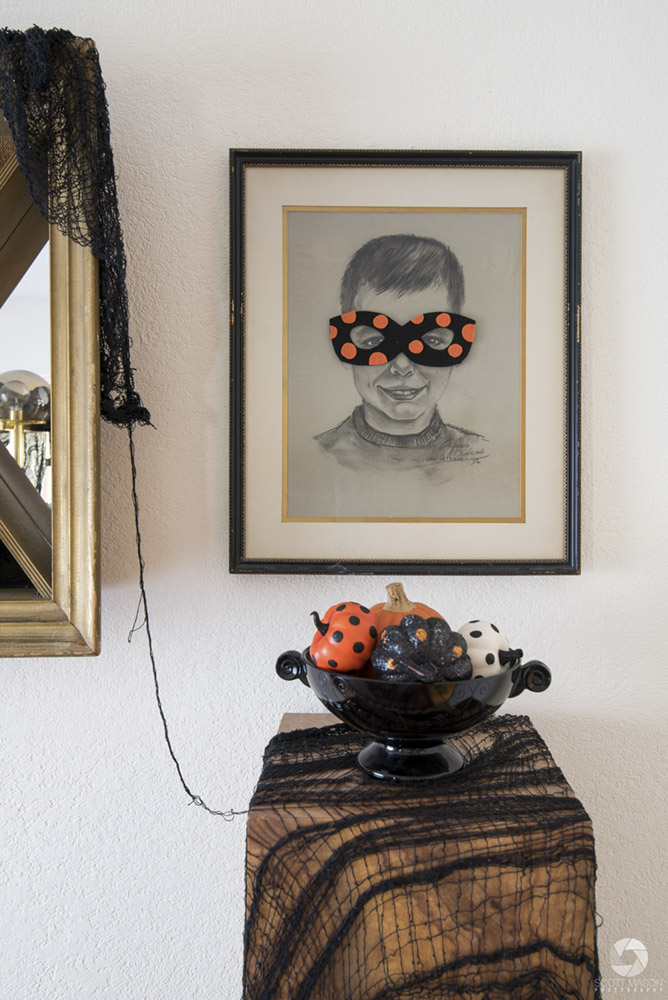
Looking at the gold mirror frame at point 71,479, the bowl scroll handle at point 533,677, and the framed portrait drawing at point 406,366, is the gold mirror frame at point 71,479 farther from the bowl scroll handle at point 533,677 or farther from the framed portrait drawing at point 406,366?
the bowl scroll handle at point 533,677

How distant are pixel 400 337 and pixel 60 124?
1.79ft

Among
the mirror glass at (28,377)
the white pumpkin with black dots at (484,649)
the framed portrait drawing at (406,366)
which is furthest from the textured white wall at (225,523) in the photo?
the white pumpkin with black dots at (484,649)

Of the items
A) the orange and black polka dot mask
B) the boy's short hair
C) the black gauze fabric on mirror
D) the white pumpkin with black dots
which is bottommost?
the white pumpkin with black dots

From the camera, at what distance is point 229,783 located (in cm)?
114

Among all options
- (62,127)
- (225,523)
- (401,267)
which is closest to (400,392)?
(401,267)

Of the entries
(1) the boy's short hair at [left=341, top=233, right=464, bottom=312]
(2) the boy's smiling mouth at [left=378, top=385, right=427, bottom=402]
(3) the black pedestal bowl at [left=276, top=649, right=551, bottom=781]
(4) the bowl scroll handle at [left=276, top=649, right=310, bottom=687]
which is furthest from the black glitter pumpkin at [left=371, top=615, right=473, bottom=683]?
(1) the boy's short hair at [left=341, top=233, right=464, bottom=312]

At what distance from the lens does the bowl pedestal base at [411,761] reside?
0.85 meters

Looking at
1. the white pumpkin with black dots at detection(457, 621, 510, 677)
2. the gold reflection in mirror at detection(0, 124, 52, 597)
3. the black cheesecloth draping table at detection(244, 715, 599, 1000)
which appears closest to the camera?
the black cheesecloth draping table at detection(244, 715, 599, 1000)

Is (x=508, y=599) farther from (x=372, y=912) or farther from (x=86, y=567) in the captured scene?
(x=86, y=567)

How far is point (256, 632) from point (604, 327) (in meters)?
0.74

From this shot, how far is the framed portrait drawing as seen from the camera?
1106mm

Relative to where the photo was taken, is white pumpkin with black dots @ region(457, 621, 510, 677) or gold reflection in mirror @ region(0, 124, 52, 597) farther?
gold reflection in mirror @ region(0, 124, 52, 597)

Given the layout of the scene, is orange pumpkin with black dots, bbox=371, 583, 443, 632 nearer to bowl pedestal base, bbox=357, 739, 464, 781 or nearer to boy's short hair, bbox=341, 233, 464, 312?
bowl pedestal base, bbox=357, 739, 464, 781

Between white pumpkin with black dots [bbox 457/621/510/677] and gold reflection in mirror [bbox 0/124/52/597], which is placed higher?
gold reflection in mirror [bbox 0/124/52/597]
